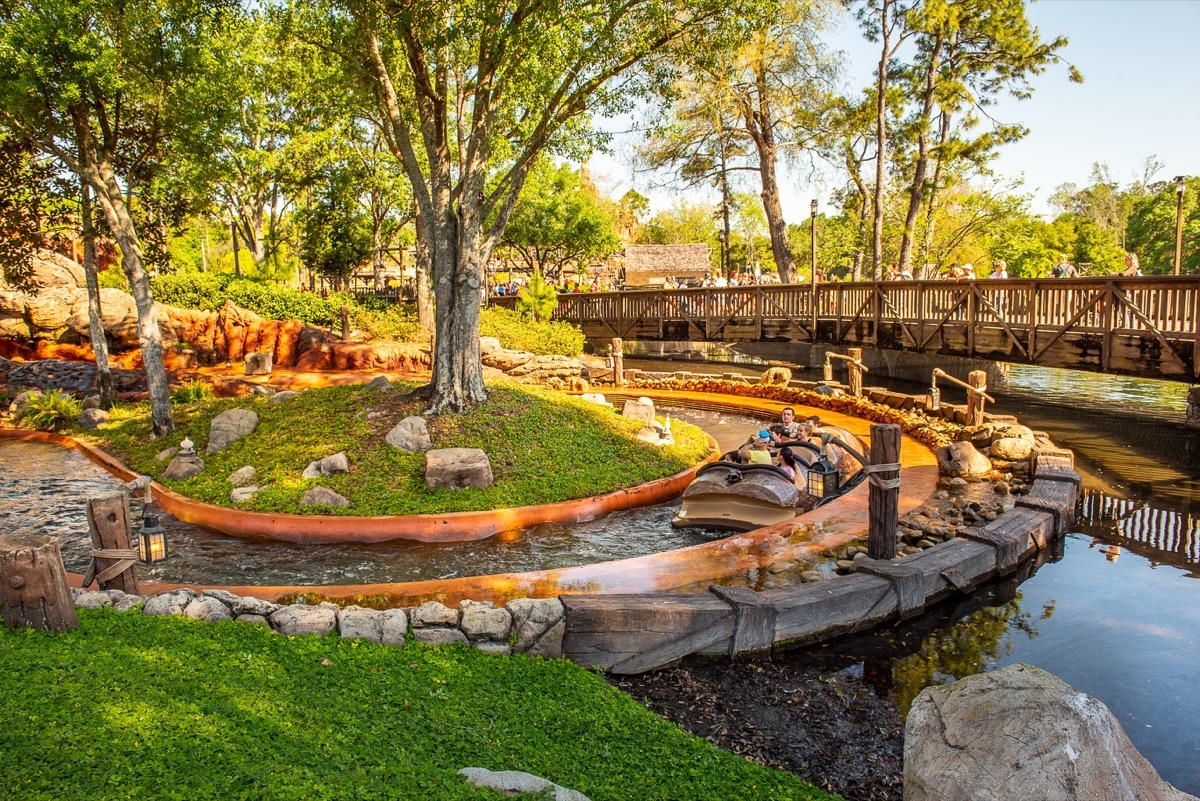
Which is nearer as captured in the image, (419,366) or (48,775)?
(48,775)

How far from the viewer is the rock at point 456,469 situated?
9852mm

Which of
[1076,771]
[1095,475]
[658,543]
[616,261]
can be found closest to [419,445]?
[658,543]

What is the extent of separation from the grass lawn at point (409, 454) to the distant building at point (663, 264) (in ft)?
112

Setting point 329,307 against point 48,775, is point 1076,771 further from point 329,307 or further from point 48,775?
point 329,307

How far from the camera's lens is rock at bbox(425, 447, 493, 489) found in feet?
32.3

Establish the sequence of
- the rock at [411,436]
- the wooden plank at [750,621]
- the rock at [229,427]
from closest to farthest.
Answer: the wooden plank at [750,621], the rock at [411,436], the rock at [229,427]

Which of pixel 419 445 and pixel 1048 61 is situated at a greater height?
pixel 1048 61

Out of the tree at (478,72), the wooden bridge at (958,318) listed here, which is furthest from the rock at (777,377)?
the tree at (478,72)

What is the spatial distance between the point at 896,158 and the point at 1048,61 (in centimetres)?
588

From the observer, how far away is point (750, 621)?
231 inches

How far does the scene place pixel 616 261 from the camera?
64.5 m

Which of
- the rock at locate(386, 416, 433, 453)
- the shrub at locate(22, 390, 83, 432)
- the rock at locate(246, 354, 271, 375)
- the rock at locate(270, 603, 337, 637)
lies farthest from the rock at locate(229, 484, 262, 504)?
the rock at locate(246, 354, 271, 375)

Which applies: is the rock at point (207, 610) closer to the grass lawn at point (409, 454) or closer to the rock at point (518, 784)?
the rock at point (518, 784)

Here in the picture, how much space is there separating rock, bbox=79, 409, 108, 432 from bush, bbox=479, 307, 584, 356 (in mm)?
9623
